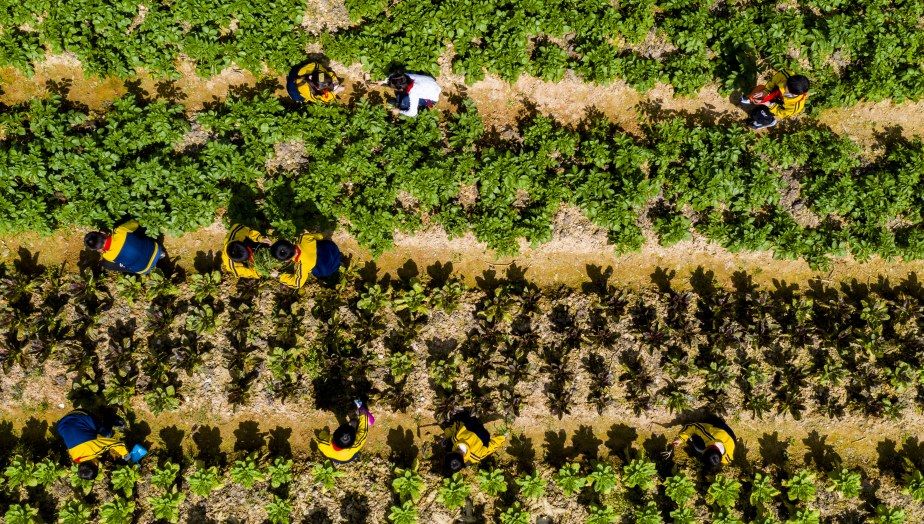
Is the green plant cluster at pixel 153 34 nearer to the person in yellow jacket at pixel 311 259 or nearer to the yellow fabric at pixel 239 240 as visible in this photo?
the yellow fabric at pixel 239 240

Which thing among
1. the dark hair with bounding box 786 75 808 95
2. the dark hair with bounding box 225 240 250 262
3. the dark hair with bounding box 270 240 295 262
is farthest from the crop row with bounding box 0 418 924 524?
the dark hair with bounding box 786 75 808 95

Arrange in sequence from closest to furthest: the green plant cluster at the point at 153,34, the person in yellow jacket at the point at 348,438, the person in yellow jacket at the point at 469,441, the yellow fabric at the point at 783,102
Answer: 1. the person in yellow jacket at the point at 348,438
2. the yellow fabric at the point at 783,102
3. the person in yellow jacket at the point at 469,441
4. the green plant cluster at the point at 153,34

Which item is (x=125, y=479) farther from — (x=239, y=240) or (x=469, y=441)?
(x=469, y=441)

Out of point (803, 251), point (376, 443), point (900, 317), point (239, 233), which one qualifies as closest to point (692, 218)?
point (803, 251)

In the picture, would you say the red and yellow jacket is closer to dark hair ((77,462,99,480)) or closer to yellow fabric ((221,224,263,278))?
yellow fabric ((221,224,263,278))

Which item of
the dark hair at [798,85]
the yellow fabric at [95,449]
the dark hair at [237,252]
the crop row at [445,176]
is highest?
the dark hair at [798,85]

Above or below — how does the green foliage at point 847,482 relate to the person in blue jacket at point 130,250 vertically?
below

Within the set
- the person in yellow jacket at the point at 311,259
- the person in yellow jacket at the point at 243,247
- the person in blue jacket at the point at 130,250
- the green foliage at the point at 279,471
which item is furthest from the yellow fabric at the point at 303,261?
the green foliage at the point at 279,471
